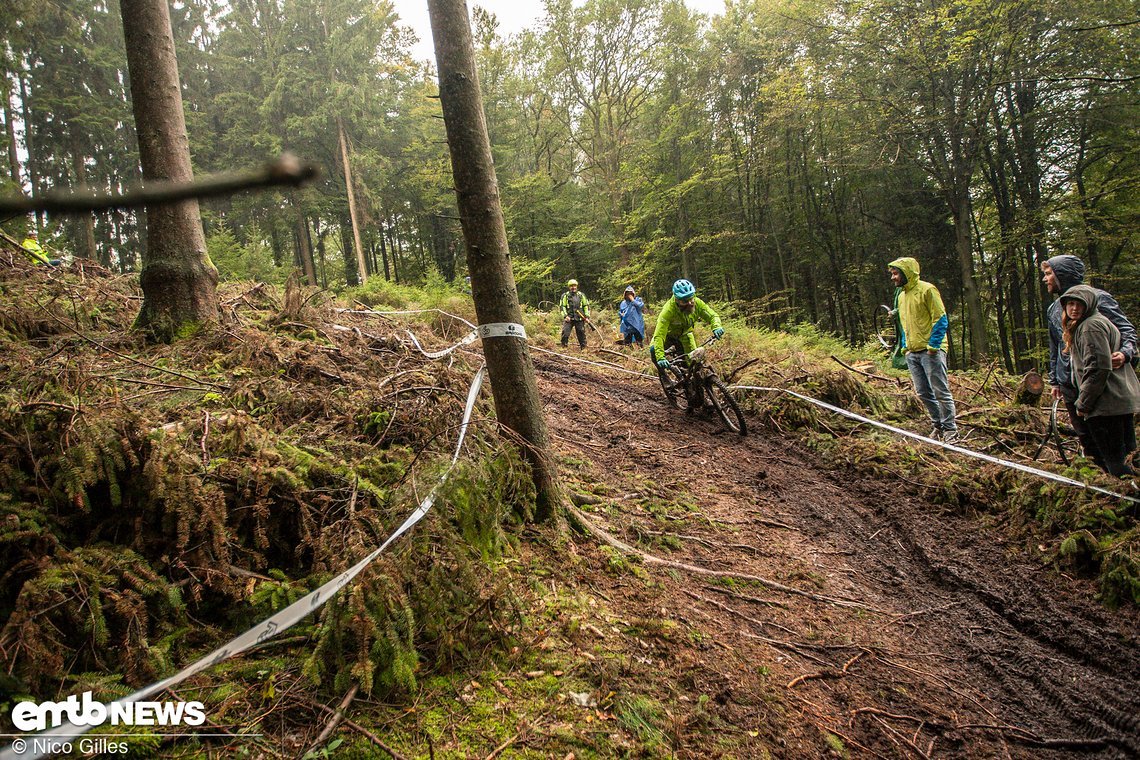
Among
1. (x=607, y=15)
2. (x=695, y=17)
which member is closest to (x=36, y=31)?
(x=607, y=15)

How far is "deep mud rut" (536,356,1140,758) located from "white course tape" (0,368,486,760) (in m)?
1.42

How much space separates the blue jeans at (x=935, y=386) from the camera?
645 centimetres

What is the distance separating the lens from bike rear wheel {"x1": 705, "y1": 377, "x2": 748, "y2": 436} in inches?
292

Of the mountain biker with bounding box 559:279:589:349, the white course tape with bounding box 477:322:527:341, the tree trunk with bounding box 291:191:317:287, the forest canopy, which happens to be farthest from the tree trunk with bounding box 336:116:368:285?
the white course tape with bounding box 477:322:527:341

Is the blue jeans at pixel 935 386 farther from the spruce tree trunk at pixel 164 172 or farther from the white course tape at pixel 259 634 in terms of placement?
the spruce tree trunk at pixel 164 172

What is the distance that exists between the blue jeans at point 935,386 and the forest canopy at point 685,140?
31.8 ft

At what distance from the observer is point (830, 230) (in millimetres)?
23734

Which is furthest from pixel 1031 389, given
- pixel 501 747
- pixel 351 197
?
pixel 351 197

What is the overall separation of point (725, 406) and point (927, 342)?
2.60 metres

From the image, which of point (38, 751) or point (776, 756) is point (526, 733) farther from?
point (38, 751)

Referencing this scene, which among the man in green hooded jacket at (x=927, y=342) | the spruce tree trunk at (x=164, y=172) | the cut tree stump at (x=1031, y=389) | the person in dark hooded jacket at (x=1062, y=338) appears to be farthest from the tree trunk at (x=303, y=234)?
the person in dark hooded jacket at (x=1062, y=338)

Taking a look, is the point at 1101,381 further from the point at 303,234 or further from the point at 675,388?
the point at 303,234

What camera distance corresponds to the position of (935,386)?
258 inches

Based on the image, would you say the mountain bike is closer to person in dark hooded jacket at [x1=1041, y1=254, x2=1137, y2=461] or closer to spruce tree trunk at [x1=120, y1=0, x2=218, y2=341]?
person in dark hooded jacket at [x1=1041, y1=254, x2=1137, y2=461]
